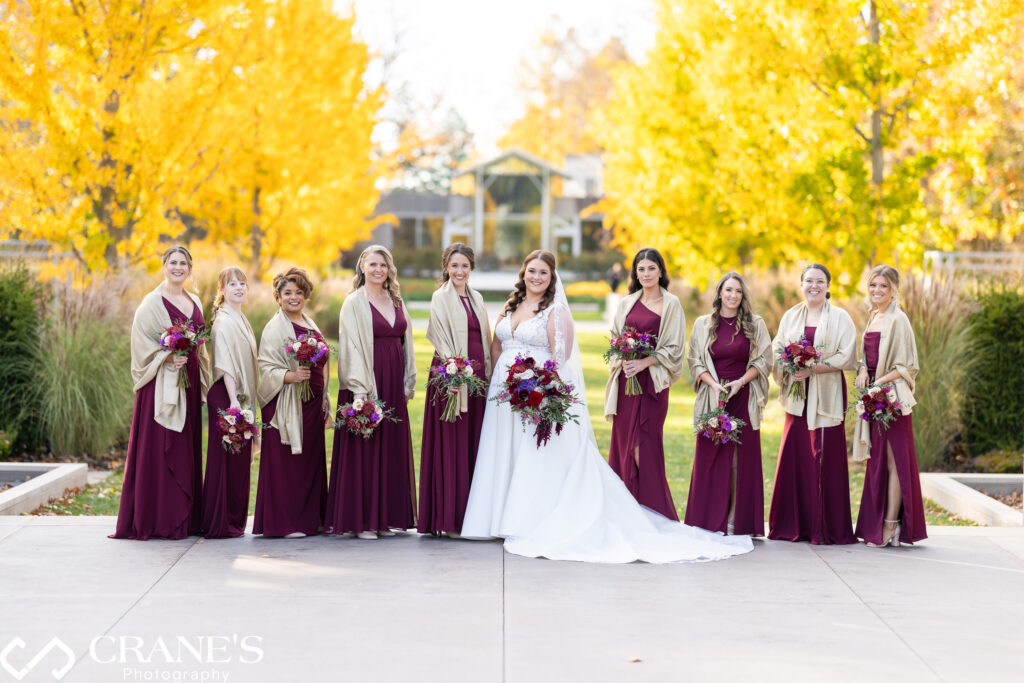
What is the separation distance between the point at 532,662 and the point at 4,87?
11.3 metres

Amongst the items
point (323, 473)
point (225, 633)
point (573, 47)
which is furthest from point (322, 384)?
point (573, 47)

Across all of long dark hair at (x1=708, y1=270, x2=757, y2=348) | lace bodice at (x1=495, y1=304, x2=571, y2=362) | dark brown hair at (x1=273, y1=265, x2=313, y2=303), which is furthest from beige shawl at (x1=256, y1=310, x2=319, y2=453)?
long dark hair at (x1=708, y1=270, x2=757, y2=348)

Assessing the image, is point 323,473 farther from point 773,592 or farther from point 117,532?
point 773,592

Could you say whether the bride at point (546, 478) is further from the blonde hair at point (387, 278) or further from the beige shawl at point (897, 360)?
the beige shawl at point (897, 360)

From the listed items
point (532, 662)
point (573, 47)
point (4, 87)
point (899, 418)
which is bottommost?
point (532, 662)

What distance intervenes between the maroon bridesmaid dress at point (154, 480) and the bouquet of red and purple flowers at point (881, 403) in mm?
5235

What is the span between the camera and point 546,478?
29.2 ft

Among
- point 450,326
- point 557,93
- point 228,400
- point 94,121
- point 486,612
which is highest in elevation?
point 557,93

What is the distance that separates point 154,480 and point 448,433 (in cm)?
228

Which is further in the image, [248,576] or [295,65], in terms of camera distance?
[295,65]

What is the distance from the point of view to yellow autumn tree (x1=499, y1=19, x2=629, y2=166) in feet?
225

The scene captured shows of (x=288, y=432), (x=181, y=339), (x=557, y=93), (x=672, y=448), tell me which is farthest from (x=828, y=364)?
(x=557, y=93)

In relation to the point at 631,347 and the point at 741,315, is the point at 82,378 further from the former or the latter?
the point at 741,315

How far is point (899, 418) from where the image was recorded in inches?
355
